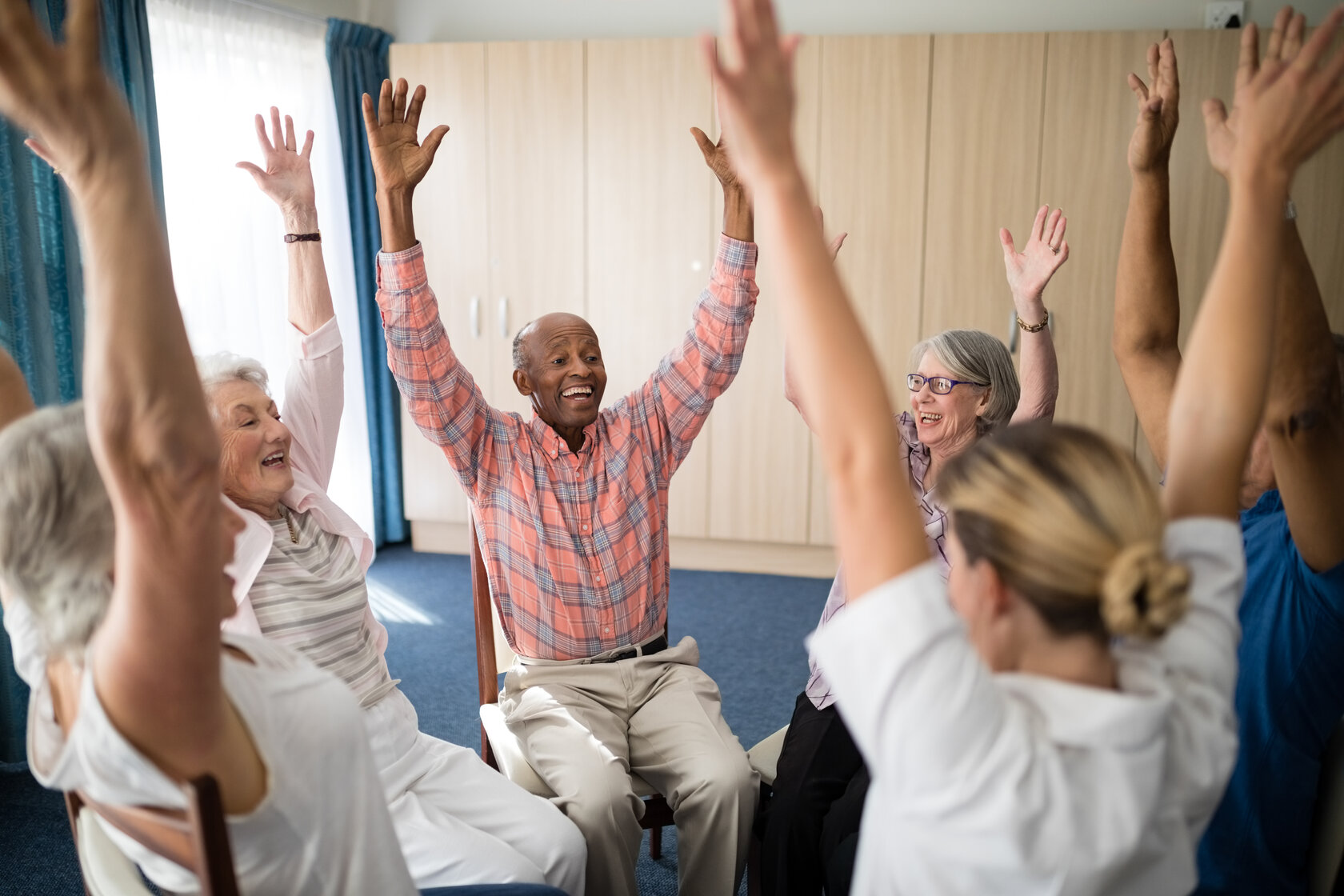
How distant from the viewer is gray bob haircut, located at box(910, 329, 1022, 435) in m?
2.06

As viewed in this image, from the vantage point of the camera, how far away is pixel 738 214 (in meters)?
2.04

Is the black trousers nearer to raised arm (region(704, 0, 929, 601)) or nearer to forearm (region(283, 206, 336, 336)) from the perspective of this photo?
raised arm (region(704, 0, 929, 601))

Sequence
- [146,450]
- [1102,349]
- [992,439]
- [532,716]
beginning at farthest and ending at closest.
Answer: [1102,349] < [532,716] < [992,439] < [146,450]

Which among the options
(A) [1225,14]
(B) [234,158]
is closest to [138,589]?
(B) [234,158]

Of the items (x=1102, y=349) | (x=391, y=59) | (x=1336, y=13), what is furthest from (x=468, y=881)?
(x=391, y=59)

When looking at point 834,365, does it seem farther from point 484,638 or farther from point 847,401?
point 484,638

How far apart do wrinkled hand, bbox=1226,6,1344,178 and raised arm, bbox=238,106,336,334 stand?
149 centimetres

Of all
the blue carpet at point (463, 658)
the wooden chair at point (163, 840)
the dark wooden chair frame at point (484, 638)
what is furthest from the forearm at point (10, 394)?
the blue carpet at point (463, 658)

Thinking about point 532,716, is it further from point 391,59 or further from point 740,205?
point 391,59

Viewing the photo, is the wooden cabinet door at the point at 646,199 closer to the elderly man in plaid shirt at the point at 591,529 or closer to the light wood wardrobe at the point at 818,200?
the light wood wardrobe at the point at 818,200

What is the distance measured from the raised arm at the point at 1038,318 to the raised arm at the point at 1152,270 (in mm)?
627

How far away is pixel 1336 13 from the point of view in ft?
2.87

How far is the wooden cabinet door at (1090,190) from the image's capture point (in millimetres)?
3951

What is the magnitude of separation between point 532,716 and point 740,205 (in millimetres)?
1090
